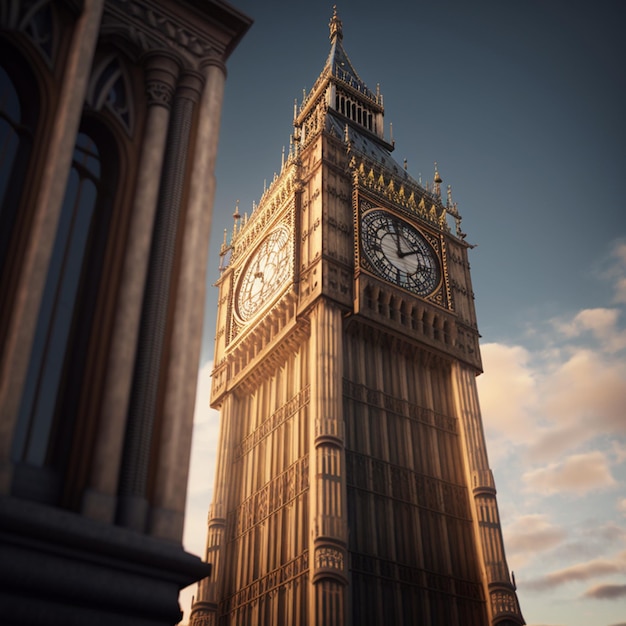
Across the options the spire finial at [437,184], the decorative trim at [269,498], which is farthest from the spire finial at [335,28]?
the decorative trim at [269,498]

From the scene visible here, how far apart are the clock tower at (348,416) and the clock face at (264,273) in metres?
0.13

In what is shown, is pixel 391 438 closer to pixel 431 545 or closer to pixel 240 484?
pixel 431 545

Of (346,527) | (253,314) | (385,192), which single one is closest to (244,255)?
(253,314)

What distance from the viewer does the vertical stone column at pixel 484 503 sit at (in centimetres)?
3331

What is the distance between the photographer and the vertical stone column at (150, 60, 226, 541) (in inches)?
443

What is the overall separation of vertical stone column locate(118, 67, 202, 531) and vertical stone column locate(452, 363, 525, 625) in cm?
2620

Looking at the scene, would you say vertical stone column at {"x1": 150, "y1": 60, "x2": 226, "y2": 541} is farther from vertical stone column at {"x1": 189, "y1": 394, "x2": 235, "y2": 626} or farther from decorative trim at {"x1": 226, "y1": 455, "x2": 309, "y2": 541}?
vertical stone column at {"x1": 189, "y1": 394, "x2": 235, "y2": 626}

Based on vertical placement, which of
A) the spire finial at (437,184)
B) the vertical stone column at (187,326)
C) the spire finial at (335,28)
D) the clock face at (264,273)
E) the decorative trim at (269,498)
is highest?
the spire finial at (335,28)

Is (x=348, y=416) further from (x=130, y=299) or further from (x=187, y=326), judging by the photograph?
(x=130, y=299)

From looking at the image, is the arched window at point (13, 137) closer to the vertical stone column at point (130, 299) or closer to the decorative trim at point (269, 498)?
the vertical stone column at point (130, 299)

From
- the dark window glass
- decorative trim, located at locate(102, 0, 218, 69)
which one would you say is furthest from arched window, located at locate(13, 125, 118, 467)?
decorative trim, located at locate(102, 0, 218, 69)

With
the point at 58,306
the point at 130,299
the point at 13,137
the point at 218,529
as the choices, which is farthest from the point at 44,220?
the point at 218,529

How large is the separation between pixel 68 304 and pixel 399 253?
32.8 metres

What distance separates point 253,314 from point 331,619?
65.0 ft
